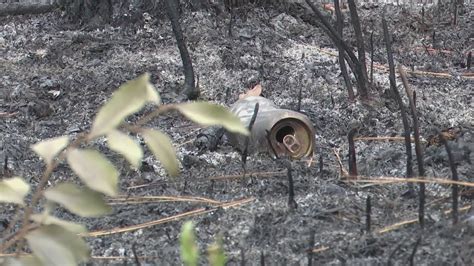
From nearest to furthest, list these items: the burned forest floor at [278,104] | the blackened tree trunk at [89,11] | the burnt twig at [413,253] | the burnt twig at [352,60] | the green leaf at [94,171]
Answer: the green leaf at [94,171]
the burnt twig at [413,253]
the burned forest floor at [278,104]
the burnt twig at [352,60]
the blackened tree trunk at [89,11]

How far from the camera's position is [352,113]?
2.92 meters

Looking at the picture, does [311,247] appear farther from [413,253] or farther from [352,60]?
[352,60]

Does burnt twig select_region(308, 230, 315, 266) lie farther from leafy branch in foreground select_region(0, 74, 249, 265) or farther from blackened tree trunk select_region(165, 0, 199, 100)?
blackened tree trunk select_region(165, 0, 199, 100)

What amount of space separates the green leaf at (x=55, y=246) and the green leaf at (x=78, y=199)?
4cm

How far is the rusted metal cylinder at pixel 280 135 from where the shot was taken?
2518 millimetres

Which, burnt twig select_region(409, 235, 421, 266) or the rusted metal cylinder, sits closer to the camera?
burnt twig select_region(409, 235, 421, 266)

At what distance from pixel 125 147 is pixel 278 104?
1829 mm

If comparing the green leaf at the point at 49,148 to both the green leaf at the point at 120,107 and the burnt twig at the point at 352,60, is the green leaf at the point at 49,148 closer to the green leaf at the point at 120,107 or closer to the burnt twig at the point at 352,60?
the green leaf at the point at 120,107

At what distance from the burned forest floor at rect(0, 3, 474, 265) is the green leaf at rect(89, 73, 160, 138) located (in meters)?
0.64

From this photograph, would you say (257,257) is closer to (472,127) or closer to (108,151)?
(108,151)

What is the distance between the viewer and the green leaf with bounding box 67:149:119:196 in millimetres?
1169

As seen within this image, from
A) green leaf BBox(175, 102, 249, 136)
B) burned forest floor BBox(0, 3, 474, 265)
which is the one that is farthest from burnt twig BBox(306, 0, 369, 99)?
green leaf BBox(175, 102, 249, 136)

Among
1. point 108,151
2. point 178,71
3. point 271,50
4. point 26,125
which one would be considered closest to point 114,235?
point 108,151

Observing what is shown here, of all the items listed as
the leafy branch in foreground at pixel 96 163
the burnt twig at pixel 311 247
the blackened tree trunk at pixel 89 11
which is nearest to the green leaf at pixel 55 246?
the leafy branch in foreground at pixel 96 163
